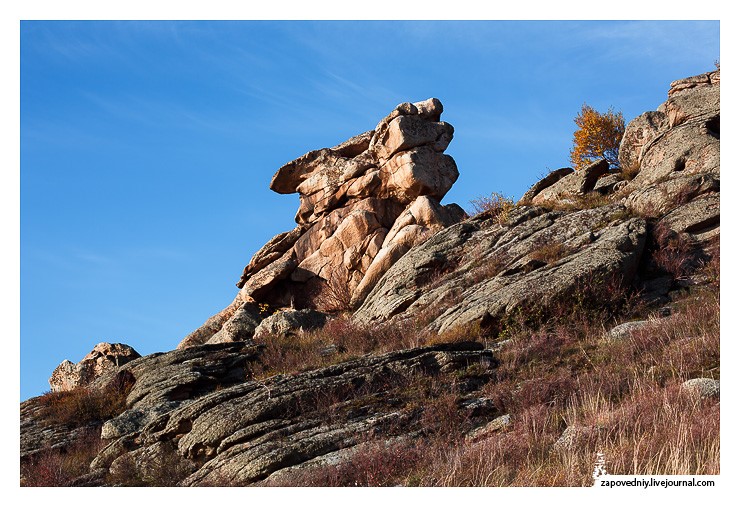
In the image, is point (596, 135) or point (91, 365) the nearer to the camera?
point (91, 365)

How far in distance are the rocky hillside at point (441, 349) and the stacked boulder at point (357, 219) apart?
10 centimetres

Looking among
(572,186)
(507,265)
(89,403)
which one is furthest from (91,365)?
(572,186)

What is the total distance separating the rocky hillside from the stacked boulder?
0.10m

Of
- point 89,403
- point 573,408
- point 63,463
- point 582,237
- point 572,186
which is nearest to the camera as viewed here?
point 573,408

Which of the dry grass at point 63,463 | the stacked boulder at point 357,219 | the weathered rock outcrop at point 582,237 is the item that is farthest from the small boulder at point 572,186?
the dry grass at point 63,463

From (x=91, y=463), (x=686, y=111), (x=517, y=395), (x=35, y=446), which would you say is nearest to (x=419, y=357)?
(x=517, y=395)

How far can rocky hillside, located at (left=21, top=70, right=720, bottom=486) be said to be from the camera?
45.1 feet

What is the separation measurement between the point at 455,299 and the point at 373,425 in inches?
354

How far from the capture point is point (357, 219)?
34906 millimetres

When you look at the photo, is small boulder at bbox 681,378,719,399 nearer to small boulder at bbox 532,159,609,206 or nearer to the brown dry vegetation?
the brown dry vegetation

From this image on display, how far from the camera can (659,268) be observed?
23250 millimetres

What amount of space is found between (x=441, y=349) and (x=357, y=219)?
1633 cm

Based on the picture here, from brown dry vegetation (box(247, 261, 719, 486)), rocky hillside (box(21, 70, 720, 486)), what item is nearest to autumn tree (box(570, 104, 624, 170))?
rocky hillside (box(21, 70, 720, 486))

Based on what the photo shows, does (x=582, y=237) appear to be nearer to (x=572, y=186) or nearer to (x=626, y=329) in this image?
(x=572, y=186)
